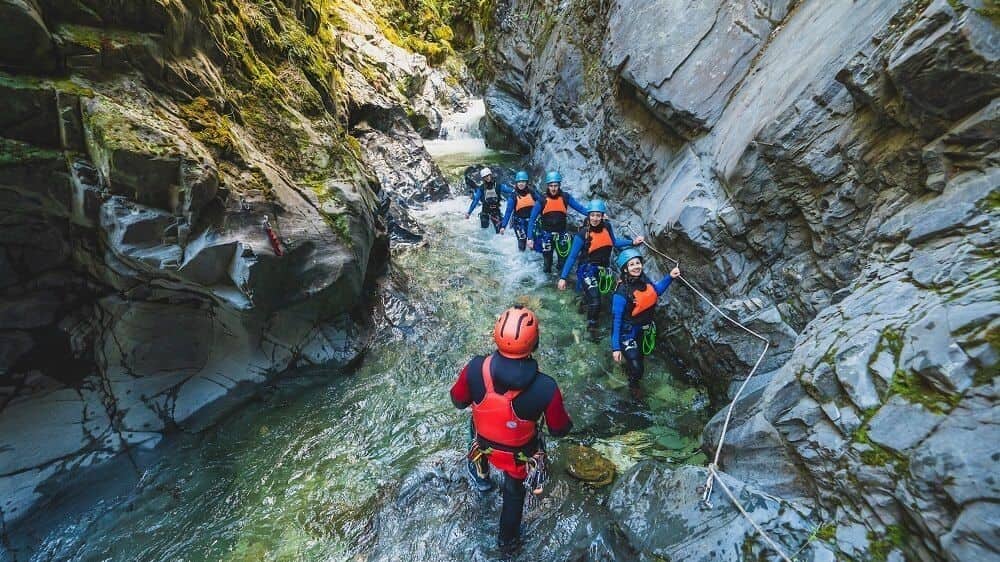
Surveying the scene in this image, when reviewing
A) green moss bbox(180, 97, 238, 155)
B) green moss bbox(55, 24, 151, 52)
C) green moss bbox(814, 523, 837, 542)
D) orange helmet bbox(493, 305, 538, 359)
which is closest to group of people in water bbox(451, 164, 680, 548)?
orange helmet bbox(493, 305, 538, 359)

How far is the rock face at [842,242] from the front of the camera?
8.20ft

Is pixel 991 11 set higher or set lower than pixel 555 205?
higher

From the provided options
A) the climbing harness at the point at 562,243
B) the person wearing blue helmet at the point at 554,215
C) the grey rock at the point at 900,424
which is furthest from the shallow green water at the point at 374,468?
the grey rock at the point at 900,424

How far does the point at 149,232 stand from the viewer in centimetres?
499

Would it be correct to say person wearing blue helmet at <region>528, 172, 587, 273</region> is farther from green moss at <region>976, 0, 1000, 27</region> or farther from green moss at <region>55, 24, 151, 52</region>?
green moss at <region>55, 24, 151, 52</region>

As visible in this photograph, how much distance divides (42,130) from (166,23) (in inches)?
78.1

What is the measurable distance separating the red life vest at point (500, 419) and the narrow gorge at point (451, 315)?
123 cm

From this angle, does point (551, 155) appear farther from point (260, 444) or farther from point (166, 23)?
point (260, 444)

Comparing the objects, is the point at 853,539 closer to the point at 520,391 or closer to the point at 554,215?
the point at 520,391

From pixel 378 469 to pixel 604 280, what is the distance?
200 inches

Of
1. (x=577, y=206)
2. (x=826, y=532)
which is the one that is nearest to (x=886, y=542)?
(x=826, y=532)

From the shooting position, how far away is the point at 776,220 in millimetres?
5629

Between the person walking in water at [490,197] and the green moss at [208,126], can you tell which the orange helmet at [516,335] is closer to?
the green moss at [208,126]

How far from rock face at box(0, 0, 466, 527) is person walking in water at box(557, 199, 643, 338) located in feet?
12.9
